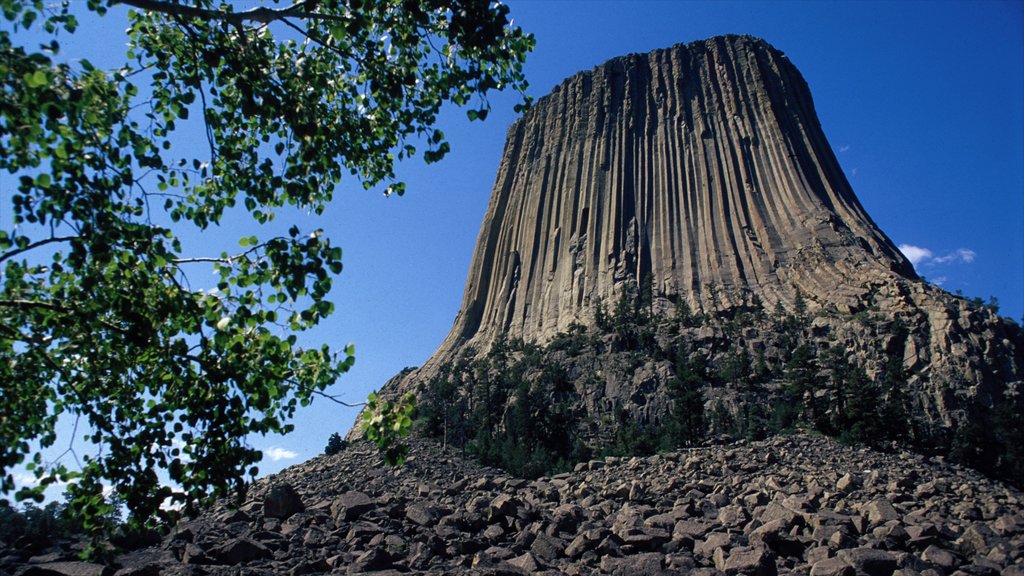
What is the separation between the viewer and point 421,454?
4169cm

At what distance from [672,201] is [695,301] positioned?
40.5ft

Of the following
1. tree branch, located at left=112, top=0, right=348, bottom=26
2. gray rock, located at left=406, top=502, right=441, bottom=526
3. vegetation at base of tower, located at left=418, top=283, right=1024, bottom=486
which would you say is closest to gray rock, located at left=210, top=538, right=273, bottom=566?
gray rock, located at left=406, top=502, right=441, bottom=526

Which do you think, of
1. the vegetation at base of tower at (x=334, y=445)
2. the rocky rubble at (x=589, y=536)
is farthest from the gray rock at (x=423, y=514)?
the vegetation at base of tower at (x=334, y=445)

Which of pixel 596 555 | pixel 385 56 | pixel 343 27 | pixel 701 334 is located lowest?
pixel 596 555

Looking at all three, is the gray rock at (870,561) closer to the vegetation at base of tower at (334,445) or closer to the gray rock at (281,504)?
the gray rock at (281,504)

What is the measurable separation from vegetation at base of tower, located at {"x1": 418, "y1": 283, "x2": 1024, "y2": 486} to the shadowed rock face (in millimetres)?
4306

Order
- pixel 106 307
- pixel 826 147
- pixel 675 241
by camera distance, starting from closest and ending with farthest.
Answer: pixel 106 307 → pixel 675 241 → pixel 826 147

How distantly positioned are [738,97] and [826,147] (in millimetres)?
9716

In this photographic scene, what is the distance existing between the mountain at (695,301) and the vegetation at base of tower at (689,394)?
0.16 m

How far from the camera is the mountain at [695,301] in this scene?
129ft

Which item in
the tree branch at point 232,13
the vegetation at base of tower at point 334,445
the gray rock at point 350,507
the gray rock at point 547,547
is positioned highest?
the vegetation at base of tower at point 334,445

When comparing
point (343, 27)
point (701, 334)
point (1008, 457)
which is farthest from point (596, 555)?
point (701, 334)

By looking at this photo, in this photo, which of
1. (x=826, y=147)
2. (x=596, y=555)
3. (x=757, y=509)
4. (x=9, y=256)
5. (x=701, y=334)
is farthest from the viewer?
(x=826, y=147)

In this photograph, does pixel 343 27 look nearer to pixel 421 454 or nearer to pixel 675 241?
pixel 421 454
